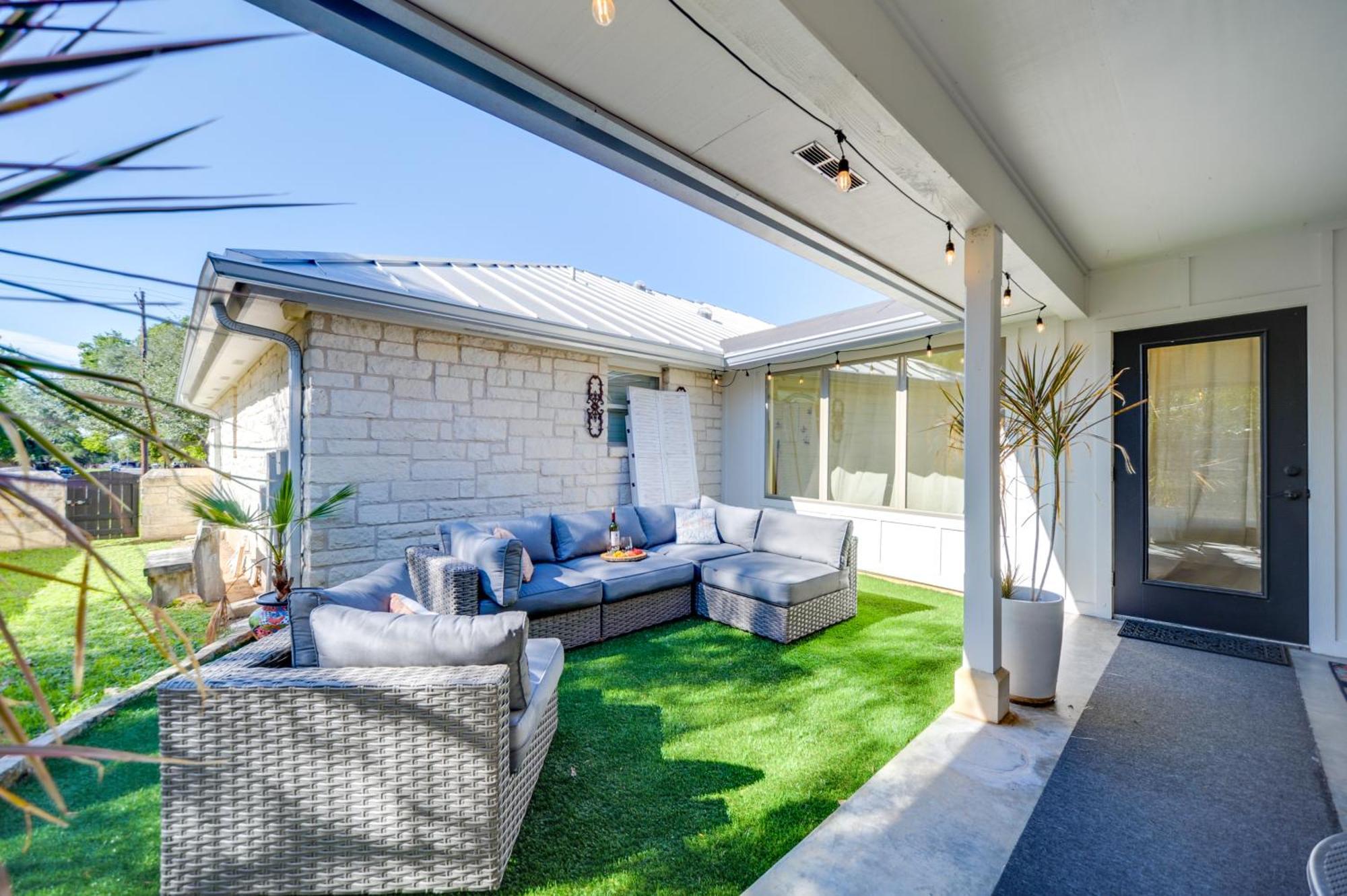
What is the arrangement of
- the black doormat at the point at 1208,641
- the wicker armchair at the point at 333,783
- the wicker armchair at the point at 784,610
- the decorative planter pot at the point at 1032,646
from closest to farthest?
the wicker armchair at the point at 333,783 < the decorative planter pot at the point at 1032,646 < the black doormat at the point at 1208,641 < the wicker armchair at the point at 784,610

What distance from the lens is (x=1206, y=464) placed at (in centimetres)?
414

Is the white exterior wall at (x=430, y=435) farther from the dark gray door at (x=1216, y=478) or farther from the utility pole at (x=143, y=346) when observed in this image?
the dark gray door at (x=1216, y=478)

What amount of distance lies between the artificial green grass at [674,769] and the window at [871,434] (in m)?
2.10

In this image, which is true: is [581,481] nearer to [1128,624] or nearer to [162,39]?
[1128,624]

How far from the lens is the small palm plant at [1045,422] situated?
3.12 metres

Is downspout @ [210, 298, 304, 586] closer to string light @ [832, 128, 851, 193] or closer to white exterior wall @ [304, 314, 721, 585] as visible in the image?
white exterior wall @ [304, 314, 721, 585]

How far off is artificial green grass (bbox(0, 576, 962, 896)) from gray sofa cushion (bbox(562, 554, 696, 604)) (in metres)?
0.37

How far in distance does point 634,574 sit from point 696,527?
1.20 meters

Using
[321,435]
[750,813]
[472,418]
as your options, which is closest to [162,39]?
[750,813]

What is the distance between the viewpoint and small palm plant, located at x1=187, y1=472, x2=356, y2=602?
11.0 ft

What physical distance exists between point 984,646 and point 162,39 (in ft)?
11.3

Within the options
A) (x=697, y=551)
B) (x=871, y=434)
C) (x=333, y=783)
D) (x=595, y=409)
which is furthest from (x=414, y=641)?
(x=871, y=434)

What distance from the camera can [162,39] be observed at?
0.59 metres

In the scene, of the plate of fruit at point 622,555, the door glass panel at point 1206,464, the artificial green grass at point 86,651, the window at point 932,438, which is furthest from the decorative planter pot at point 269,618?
the door glass panel at point 1206,464
